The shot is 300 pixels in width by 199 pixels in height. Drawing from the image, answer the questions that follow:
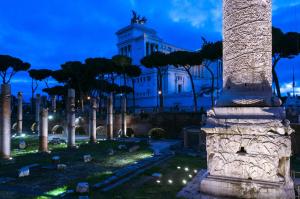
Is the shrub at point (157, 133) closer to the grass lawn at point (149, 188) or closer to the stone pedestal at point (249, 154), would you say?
the grass lawn at point (149, 188)

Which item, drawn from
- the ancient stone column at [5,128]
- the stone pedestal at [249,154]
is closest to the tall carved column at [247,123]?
the stone pedestal at [249,154]

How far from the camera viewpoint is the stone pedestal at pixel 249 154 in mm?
4633

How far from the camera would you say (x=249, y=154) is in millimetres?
4840

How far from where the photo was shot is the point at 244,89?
5367 millimetres

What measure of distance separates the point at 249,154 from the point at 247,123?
21.2 inches

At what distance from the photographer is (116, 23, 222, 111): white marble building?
51.0 meters

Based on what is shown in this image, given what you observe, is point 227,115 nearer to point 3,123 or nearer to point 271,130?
point 271,130

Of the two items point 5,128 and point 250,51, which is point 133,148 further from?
point 250,51

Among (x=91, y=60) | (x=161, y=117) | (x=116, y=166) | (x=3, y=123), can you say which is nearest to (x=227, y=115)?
(x=116, y=166)

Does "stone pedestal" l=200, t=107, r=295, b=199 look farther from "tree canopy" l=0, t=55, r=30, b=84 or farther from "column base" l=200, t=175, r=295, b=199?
"tree canopy" l=0, t=55, r=30, b=84

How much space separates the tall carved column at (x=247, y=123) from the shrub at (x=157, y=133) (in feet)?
72.5

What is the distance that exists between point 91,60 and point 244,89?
34630mm

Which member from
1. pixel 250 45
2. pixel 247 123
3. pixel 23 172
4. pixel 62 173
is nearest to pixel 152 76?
pixel 62 173

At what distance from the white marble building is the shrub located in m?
16.8
